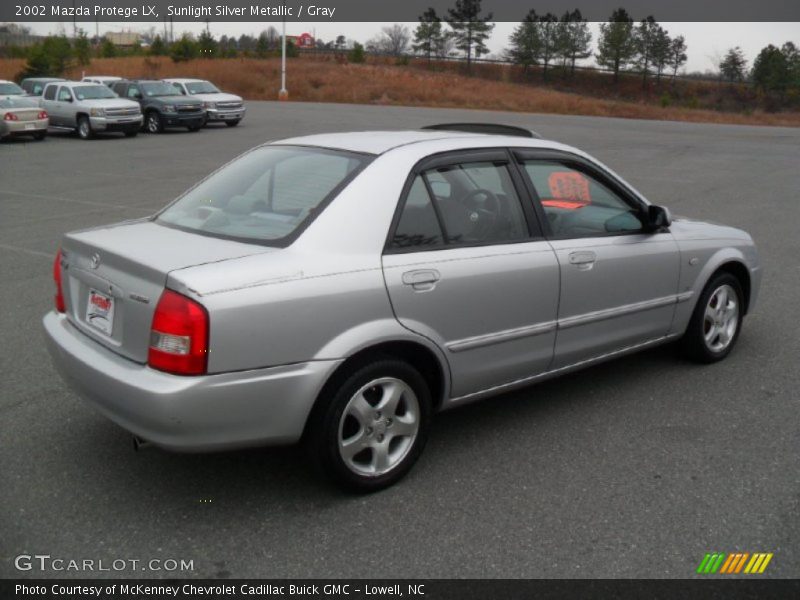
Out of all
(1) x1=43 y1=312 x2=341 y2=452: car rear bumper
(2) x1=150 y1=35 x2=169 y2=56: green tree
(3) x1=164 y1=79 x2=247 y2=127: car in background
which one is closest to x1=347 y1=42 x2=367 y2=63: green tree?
(2) x1=150 y1=35 x2=169 y2=56: green tree

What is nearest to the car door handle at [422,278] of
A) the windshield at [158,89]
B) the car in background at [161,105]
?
the car in background at [161,105]

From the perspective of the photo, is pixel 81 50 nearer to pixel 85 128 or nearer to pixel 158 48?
pixel 158 48

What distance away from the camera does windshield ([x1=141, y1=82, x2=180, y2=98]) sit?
1120 inches

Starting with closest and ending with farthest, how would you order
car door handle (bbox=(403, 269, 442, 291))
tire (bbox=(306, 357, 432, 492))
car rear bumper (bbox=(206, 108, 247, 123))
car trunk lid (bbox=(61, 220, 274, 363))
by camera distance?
car trunk lid (bbox=(61, 220, 274, 363)) < tire (bbox=(306, 357, 432, 492)) < car door handle (bbox=(403, 269, 442, 291)) < car rear bumper (bbox=(206, 108, 247, 123))

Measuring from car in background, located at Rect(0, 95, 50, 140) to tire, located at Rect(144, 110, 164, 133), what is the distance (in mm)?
3801

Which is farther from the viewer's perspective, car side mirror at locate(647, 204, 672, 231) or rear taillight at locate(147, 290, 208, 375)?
car side mirror at locate(647, 204, 672, 231)

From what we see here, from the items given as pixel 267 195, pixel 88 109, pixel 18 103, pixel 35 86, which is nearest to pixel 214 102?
pixel 88 109

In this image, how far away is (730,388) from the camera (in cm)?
511

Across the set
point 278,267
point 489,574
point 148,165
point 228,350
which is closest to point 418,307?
point 278,267

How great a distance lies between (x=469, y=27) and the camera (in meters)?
103

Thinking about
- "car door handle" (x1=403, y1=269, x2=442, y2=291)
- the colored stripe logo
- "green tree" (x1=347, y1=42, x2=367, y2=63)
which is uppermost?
"green tree" (x1=347, y1=42, x2=367, y2=63)

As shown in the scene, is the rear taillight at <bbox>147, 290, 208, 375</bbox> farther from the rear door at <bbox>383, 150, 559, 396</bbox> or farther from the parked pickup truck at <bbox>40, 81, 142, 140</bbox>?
the parked pickup truck at <bbox>40, 81, 142, 140</bbox>

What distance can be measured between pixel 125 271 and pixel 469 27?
106m
